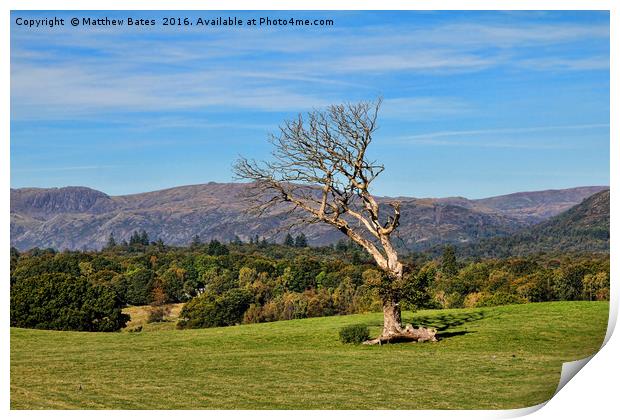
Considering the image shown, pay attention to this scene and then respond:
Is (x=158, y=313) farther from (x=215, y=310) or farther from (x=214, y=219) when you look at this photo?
(x=214, y=219)

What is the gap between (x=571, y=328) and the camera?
24.2m

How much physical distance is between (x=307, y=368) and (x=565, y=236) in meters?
83.2

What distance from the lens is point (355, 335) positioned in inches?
968

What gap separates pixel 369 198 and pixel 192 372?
6985 mm

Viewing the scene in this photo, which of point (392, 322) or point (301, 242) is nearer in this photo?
point (392, 322)

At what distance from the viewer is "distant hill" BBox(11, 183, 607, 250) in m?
87.4

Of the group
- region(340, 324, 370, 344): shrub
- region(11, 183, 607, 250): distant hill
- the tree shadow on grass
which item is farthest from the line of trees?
region(340, 324, 370, 344): shrub

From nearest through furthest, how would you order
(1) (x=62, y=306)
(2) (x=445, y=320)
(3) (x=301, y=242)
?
(2) (x=445, y=320)
(1) (x=62, y=306)
(3) (x=301, y=242)

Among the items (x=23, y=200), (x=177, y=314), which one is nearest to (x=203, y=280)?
(x=177, y=314)

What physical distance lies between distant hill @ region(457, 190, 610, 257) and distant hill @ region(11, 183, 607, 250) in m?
2.38

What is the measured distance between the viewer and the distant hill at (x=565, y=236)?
78438 mm

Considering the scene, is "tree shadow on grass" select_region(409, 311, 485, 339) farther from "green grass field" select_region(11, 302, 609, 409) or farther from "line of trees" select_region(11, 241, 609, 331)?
"line of trees" select_region(11, 241, 609, 331)

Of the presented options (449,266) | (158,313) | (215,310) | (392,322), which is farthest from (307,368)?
(449,266)
